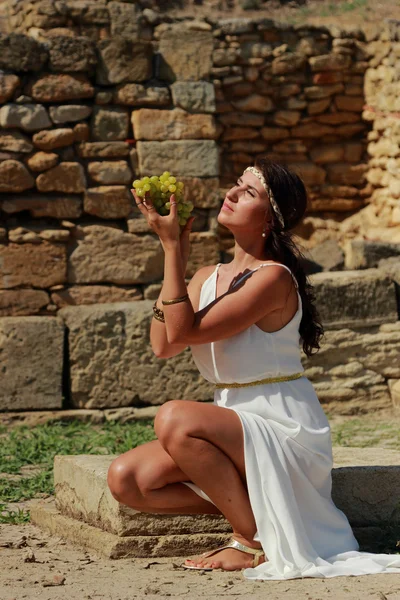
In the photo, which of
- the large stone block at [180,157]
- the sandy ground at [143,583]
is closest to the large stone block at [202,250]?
the large stone block at [180,157]

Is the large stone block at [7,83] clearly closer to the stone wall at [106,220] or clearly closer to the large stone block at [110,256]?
the stone wall at [106,220]

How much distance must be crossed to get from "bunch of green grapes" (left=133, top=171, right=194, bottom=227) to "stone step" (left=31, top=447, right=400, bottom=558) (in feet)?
3.37

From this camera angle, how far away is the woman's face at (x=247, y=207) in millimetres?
3447

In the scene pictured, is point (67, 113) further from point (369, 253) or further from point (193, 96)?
point (369, 253)

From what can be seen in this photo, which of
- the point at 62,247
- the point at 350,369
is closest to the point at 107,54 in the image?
the point at 62,247

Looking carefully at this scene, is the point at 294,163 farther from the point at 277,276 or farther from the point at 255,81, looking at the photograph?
the point at 277,276

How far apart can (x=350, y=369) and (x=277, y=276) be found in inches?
119

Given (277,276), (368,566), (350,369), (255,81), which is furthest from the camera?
(255,81)

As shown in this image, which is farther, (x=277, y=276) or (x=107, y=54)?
(x=107, y=54)

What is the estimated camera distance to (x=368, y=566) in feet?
10.3

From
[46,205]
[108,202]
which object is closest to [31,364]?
[46,205]

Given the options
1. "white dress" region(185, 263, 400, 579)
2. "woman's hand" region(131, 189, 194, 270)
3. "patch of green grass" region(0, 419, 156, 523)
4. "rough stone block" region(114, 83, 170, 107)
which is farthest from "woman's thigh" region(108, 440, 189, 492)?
"rough stone block" region(114, 83, 170, 107)

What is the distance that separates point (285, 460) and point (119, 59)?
3.67 metres

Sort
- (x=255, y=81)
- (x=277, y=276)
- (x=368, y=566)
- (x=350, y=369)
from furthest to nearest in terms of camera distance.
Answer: (x=255, y=81) → (x=350, y=369) → (x=277, y=276) → (x=368, y=566)
